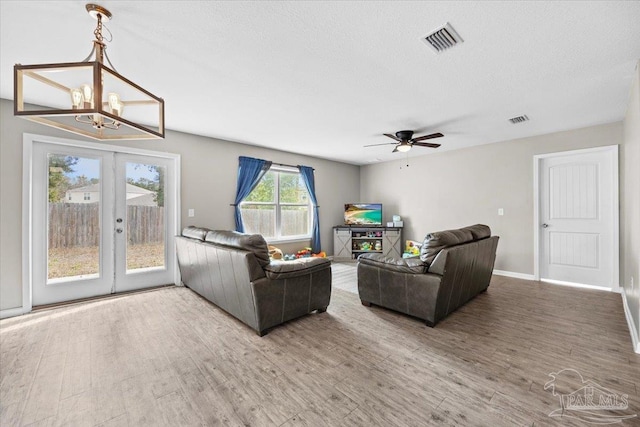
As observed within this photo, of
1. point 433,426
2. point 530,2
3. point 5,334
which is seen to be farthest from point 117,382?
point 530,2

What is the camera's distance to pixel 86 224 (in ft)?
11.5

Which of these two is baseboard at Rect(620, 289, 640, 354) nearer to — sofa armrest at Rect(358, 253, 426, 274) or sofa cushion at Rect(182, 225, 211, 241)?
sofa armrest at Rect(358, 253, 426, 274)

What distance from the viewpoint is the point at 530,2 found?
163cm

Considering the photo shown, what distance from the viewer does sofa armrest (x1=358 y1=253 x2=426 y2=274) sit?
2.73m

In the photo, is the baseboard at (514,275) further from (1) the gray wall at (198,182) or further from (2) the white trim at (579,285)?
(1) the gray wall at (198,182)

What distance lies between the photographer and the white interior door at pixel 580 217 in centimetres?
388

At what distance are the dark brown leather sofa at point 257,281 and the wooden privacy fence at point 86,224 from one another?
1.23 meters

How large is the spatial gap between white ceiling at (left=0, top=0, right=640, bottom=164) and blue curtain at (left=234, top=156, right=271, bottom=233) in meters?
1.28

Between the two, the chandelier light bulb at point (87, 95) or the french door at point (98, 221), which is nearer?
the chandelier light bulb at point (87, 95)

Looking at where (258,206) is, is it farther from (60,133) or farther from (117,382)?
(117,382)

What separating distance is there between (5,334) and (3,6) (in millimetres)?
2835

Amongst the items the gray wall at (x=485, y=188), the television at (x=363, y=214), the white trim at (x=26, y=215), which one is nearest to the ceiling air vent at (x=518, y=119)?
the gray wall at (x=485, y=188)

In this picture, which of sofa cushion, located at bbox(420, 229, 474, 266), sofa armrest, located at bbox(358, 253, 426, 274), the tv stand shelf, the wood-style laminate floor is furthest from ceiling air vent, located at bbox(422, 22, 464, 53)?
the tv stand shelf

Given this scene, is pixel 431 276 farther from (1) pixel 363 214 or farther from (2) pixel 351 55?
(1) pixel 363 214
